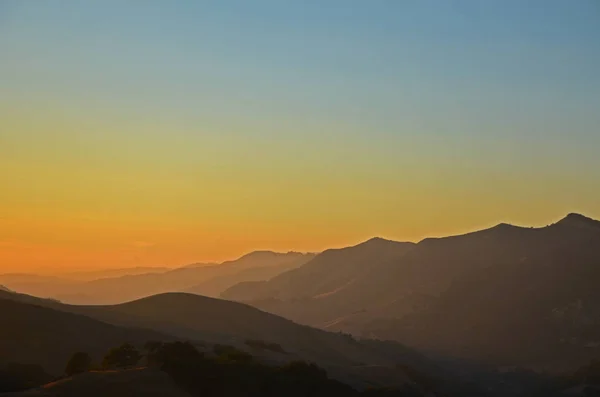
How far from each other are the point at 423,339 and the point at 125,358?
116948 mm

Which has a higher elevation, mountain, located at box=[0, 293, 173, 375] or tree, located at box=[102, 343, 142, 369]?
mountain, located at box=[0, 293, 173, 375]

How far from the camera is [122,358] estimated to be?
57.6 metres

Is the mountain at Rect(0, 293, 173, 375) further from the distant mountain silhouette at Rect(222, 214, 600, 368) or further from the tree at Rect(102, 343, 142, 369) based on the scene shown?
the distant mountain silhouette at Rect(222, 214, 600, 368)

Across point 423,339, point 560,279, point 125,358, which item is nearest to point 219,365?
point 125,358

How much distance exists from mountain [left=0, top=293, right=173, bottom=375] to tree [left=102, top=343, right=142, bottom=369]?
8.00 metres

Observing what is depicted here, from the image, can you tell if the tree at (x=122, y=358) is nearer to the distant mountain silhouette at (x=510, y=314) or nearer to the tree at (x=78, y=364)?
the tree at (x=78, y=364)

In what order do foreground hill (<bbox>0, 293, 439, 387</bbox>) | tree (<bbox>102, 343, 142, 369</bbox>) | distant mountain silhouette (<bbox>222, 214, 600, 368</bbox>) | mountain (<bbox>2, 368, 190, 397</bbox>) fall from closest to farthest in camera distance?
mountain (<bbox>2, 368, 190, 397</bbox>) < tree (<bbox>102, 343, 142, 369</bbox>) < foreground hill (<bbox>0, 293, 439, 387</bbox>) < distant mountain silhouette (<bbox>222, 214, 600, 368</bbox>)

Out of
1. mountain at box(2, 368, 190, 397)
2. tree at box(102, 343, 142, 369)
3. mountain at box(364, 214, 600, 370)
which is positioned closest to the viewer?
mountain at box(2, 368, 190, 397)

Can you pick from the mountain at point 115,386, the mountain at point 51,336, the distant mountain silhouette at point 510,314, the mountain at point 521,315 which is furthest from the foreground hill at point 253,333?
the mountain at point 521,315

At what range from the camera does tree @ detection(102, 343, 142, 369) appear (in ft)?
185

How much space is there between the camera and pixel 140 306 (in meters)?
117

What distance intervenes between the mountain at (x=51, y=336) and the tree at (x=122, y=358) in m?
8.00

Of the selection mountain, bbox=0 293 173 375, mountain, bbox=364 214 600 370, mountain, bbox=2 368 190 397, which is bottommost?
mountain, bbox=2 368 190 397

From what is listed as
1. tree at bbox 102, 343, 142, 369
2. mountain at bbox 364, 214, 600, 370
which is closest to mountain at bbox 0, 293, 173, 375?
tree at bbox 102, 343, 142, 369
